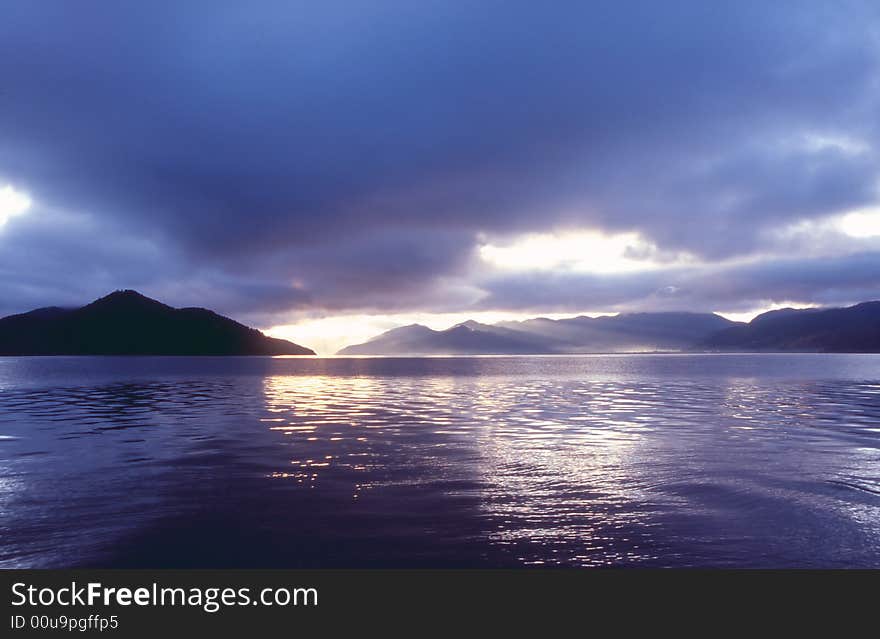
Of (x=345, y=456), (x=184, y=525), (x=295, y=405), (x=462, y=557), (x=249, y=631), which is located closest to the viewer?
(x=249, y=631)

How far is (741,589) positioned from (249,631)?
33.8ft

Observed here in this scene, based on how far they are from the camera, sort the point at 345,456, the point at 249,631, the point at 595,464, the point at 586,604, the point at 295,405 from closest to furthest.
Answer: the point at 249,631, the point at 586,604, the point at 595,464, the point at 345,456, the point at 295,405

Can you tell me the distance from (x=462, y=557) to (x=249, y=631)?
502cm

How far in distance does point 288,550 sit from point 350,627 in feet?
12.6

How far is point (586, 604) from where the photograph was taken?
11.0 meters

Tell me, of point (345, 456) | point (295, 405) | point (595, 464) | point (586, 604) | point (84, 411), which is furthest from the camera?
point (295, 405)

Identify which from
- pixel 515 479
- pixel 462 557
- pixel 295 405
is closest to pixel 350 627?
pixel 462 557

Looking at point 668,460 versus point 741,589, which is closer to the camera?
point 741,589

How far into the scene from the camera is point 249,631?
10172 millimetres

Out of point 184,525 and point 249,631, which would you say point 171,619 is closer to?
point 249,631

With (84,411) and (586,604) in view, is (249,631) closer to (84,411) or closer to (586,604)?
(586,604)

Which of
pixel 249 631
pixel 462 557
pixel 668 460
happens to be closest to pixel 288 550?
pixel 249 631

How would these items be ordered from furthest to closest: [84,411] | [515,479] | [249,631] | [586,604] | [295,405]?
[295,405]
[84,411]
[515,479]
[586,604]
[249,631]

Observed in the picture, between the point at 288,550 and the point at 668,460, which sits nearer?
the point at 288,550
